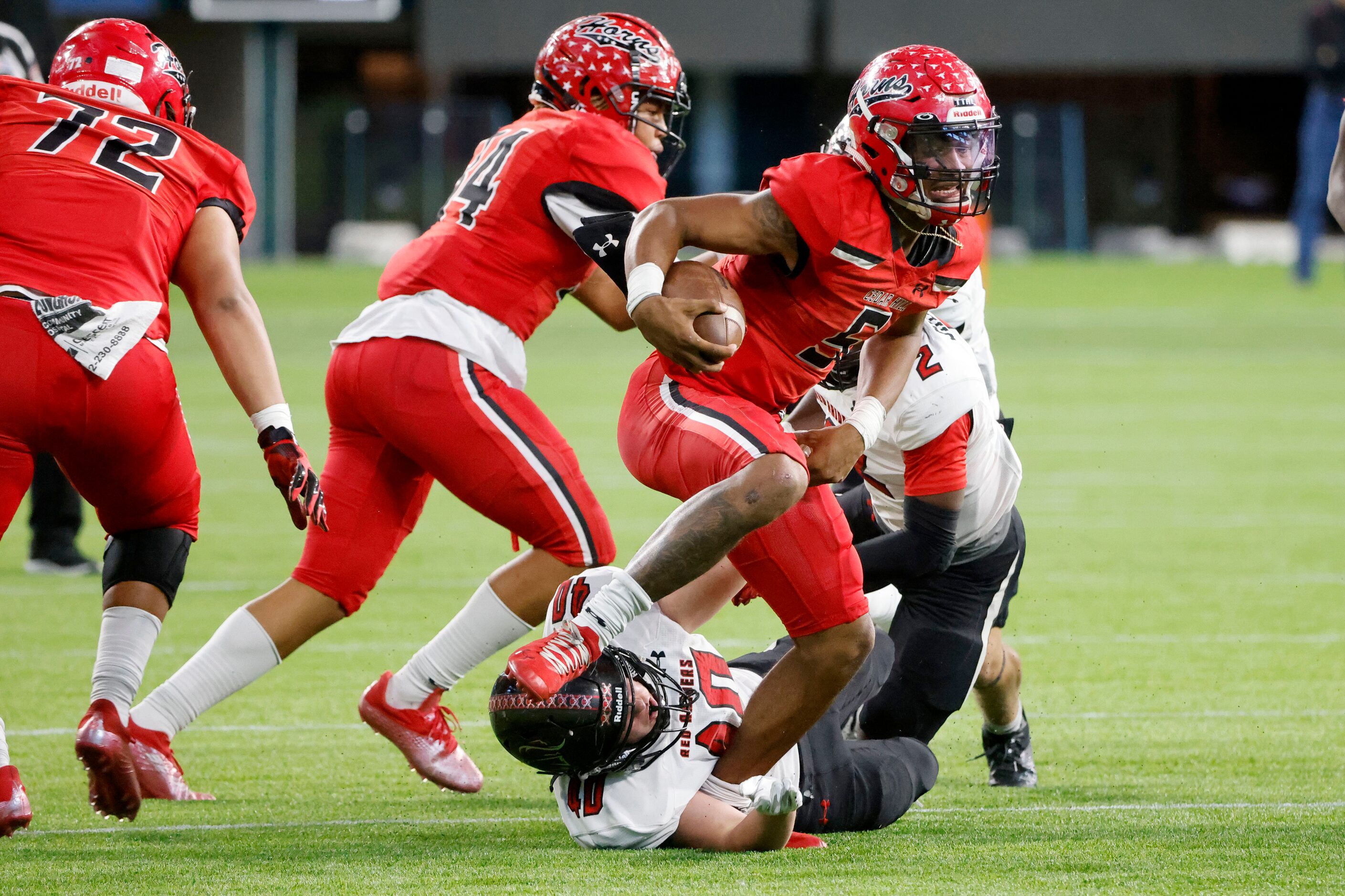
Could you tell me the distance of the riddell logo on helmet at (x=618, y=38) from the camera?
450 cm

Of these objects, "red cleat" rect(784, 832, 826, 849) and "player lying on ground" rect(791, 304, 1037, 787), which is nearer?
"red cleat" rect(784, 832, 826, 849)

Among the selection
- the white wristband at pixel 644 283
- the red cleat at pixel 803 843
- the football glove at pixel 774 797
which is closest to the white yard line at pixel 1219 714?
the red cleat at pixel 803 843

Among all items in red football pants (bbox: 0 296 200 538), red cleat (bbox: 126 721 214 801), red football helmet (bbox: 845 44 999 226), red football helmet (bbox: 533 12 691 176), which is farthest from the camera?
red football helmet (bbox: 533 12 691 176)

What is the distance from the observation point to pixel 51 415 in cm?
347

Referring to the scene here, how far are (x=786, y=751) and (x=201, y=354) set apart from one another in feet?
40.8

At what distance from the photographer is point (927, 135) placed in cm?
367

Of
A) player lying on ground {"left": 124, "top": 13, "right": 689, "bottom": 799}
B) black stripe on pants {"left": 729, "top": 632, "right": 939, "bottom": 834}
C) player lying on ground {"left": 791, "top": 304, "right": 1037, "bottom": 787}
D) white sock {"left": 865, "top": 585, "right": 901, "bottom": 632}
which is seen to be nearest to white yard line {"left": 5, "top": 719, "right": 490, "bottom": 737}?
player lying on ground {"left": 124, "top": 13, "right": 689, "bottom": 799}

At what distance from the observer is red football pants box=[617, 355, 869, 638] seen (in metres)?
3.57

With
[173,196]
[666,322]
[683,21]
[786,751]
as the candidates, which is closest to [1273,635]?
[786,751]

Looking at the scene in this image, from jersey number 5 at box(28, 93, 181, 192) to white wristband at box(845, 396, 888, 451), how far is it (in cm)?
150

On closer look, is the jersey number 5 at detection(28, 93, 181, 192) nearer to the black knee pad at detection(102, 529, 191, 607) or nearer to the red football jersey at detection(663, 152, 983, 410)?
the black knee pad at detection(102, 529, 191, 607)

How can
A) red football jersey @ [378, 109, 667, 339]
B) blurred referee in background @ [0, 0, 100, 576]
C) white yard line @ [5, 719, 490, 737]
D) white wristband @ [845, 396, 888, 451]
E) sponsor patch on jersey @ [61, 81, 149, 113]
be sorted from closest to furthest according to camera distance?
1. white wristband @ [845, 396, 888, 451]
2. sponsor patch on jersey @ [61, 81, 149, 113]
3. red football jersey @ [378, 109, 667, 339]
4. white yard line @ [5, 719, 490, 737]
5. blurred referee in background @ [0, 0, 100, 576]

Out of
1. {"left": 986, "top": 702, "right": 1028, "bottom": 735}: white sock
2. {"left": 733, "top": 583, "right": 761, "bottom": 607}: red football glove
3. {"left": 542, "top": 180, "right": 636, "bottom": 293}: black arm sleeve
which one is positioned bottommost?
{"left": 986, "top": 702, "right": 1028, "bottom": 735}: white sock

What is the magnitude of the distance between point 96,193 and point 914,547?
6.26ft
